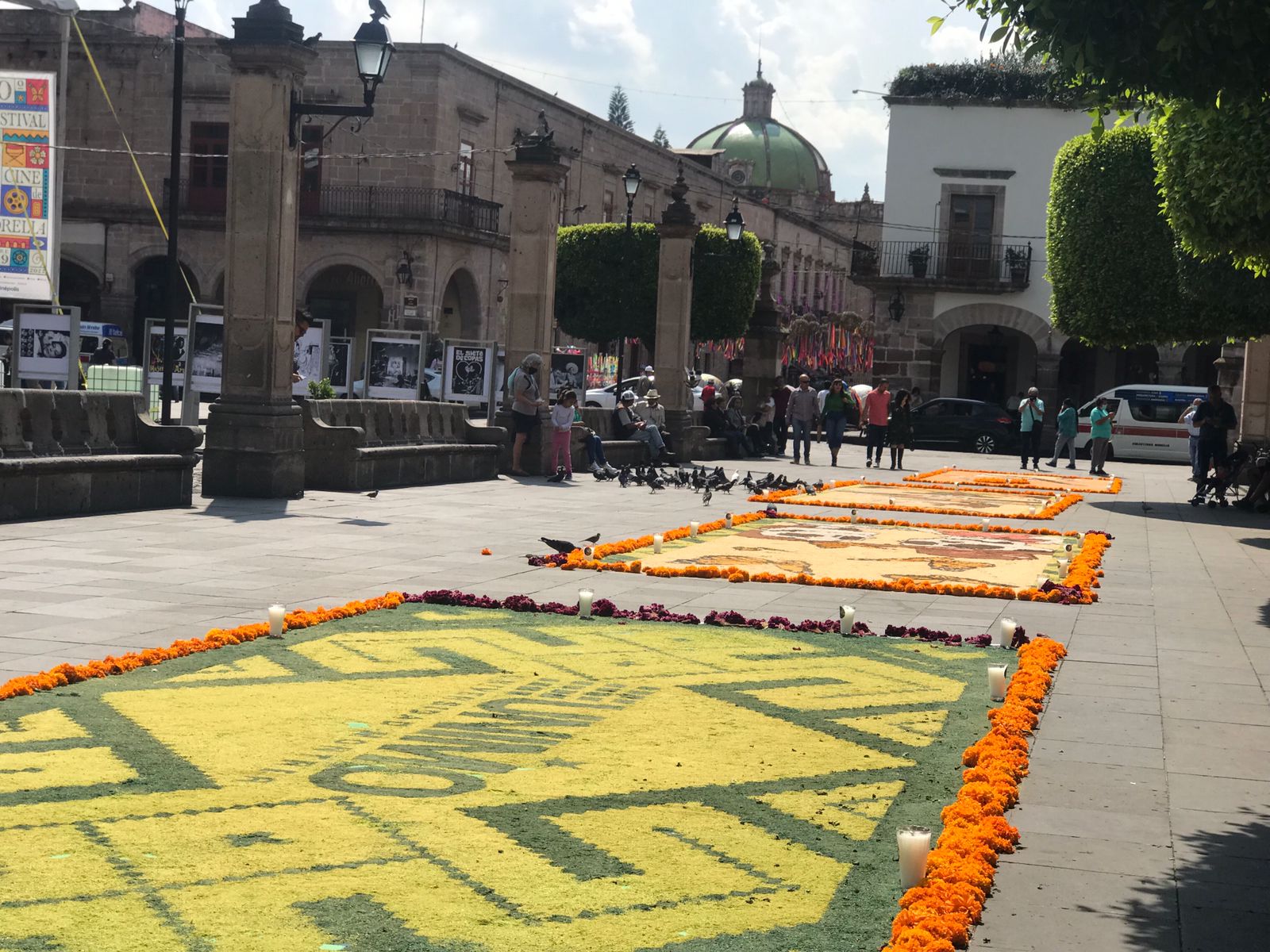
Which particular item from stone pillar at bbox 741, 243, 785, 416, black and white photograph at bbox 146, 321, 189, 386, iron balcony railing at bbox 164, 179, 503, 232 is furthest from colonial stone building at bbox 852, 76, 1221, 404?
black and white photograph at bbox 146, 321, 189, 386

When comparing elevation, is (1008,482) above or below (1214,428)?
below

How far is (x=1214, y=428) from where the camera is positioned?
2053cm

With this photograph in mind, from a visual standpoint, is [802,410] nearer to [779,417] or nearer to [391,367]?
[779,417]

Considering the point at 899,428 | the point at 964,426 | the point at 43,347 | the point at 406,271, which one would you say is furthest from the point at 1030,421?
the point at 43,347

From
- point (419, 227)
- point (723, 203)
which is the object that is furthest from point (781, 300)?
point (419, 227)

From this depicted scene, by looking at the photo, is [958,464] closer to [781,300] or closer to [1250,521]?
[1250,521]

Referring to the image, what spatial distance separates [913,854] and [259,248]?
1157cm

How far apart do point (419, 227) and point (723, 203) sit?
24.9 meters

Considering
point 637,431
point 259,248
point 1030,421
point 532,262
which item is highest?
point 532,262

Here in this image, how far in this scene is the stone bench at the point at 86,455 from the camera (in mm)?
11570

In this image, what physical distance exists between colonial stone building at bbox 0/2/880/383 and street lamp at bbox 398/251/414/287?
0.16ft

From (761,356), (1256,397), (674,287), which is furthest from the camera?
(761,356)

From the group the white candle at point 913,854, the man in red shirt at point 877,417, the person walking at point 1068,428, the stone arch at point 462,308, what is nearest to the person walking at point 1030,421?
the person walking at point 1068,428

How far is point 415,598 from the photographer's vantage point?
29.1 feet
